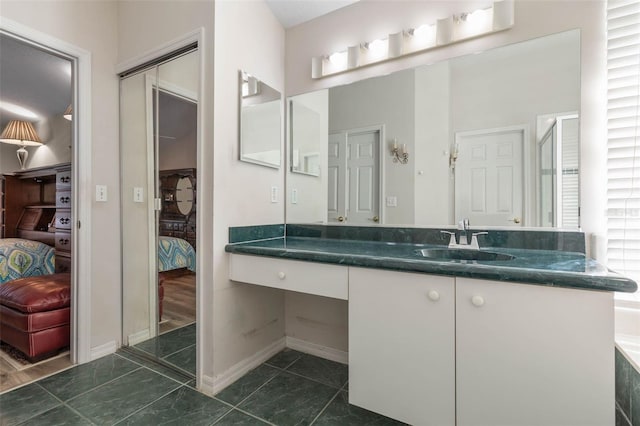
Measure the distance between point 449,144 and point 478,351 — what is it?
1.12 meters

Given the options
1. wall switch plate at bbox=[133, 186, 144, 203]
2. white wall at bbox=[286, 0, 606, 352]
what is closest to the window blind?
white wall at bbox=[286, 0, 606, 352]

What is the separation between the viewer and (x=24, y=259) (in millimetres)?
2367

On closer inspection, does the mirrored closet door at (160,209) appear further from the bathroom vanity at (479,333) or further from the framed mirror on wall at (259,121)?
the bathroom vanity at (479,333)

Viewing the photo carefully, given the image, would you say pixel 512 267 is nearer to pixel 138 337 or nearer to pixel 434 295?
pixel 434 295

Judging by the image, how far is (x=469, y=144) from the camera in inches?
67.2

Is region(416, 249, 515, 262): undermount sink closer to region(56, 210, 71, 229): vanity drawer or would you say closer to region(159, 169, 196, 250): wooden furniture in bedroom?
region(159, 169, 196, 250): wooden furniture in bedroom

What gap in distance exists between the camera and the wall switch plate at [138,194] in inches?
84.0

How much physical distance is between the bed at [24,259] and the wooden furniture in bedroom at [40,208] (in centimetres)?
6

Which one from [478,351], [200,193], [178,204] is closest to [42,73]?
[178,204]

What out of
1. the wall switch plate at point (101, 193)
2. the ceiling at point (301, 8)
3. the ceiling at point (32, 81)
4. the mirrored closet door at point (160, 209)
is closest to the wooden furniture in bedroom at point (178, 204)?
the mirrored closet door at point (160, 209)

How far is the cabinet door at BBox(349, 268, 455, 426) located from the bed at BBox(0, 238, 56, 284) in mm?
2534

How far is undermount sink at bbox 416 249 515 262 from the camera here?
1506 mm

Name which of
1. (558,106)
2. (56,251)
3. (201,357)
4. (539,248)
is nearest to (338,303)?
(201,357)

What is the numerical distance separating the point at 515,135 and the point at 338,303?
145 centimetres
